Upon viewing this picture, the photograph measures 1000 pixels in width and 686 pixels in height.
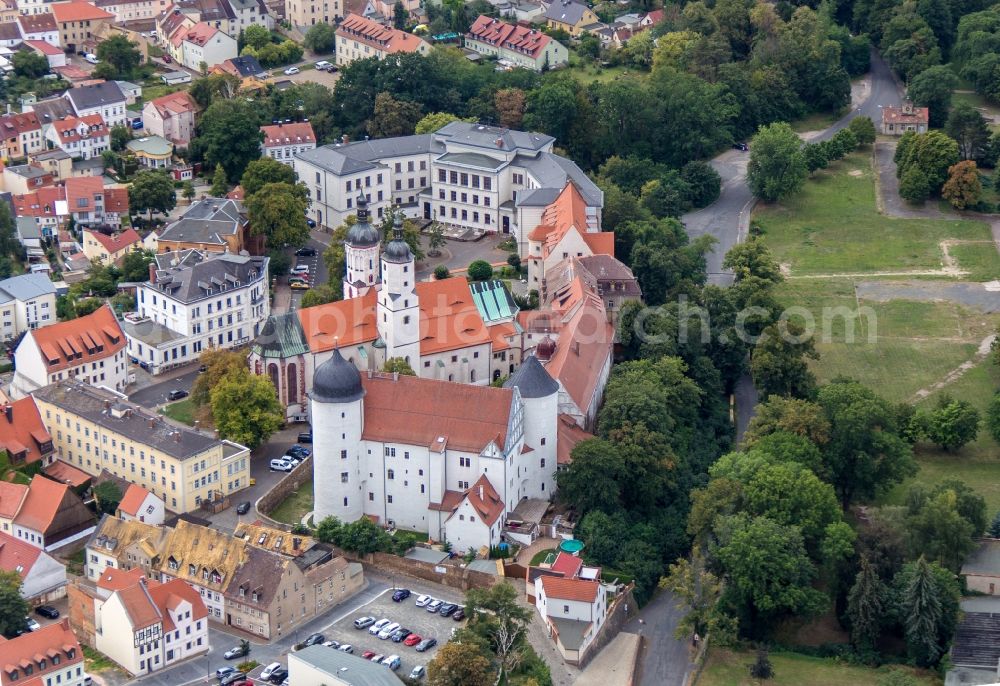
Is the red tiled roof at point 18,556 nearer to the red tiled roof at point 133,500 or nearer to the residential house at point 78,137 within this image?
the red tiled roof at point 133,500

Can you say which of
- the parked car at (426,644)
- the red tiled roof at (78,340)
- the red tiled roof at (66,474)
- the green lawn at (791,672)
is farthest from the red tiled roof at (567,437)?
the red tiled roof at (78,340)

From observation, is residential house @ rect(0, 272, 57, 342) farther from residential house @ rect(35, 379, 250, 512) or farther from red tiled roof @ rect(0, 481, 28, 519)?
red tiled roof @ rect(0, 481, 28, 519)

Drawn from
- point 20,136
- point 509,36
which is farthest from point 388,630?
point 509,36

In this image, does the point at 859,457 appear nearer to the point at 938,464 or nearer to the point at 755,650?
the point at 938,464

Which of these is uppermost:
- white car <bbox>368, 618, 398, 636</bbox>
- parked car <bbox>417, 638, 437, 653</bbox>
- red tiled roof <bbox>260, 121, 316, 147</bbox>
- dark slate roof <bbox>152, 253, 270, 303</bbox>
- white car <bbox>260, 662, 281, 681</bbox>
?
red tiled roof <bbox>260, 121, 316, 147</bbox>

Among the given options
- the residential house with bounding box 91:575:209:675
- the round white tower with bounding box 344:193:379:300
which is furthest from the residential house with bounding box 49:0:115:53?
the residential house with bounding box 91:575:209:675

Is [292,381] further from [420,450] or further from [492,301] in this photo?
[420,450]

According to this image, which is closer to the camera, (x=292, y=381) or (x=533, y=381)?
(x=533, y=381)
